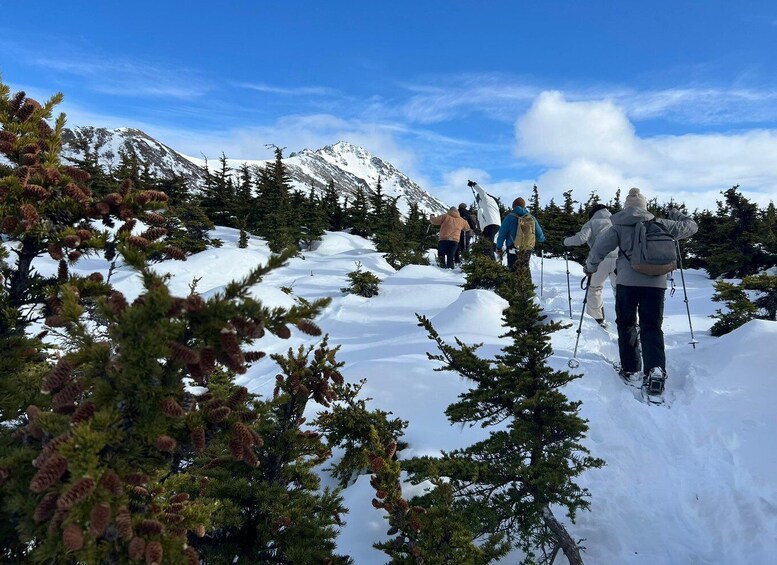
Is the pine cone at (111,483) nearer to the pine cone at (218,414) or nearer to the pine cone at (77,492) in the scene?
the pine cone at (77,492)

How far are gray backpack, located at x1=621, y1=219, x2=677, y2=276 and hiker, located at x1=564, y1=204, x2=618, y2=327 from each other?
247 cm

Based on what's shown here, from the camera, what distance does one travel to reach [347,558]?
3.54 meters

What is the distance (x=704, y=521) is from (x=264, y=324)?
502 cm

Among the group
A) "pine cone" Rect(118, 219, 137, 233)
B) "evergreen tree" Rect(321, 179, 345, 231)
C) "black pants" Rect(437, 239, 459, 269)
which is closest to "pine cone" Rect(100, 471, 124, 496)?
"pine cone" Rect(118, 219, 137, 233)

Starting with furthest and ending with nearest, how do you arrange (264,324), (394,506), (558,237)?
(558,237), (394,506), (264,324)

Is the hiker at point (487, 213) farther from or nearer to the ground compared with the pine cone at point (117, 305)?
farther from the ground

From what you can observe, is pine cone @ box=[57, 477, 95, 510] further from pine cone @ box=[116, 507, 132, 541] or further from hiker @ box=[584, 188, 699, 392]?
hiker @ box=[584, 188, 699, 392]

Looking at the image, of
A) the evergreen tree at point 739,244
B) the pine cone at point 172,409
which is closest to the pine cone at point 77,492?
the pine cone at point 172,409

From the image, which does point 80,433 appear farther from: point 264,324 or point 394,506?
point 394,506

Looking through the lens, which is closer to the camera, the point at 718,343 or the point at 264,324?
the point at 264,324

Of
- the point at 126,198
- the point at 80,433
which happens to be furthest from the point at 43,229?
the point at 80,433

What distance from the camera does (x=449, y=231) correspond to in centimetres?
1666

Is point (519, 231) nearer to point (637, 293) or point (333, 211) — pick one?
point (637, 293)

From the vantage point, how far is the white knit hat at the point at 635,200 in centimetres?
680
